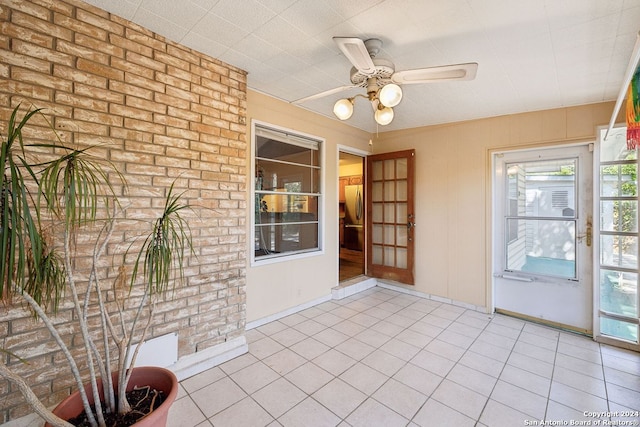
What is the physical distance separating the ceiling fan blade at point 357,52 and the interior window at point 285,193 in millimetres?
1610

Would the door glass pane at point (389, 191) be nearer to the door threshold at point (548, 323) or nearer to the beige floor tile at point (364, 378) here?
the door threshold at point (548, 323)

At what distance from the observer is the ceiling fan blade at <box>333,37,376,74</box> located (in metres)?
1.55

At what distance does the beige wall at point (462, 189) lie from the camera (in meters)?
3.35

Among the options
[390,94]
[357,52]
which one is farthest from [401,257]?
[357,52]

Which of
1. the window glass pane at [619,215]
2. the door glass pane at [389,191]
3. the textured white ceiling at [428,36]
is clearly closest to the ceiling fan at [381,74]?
the textured white ceiling at [428,36]

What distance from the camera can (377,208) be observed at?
471cm

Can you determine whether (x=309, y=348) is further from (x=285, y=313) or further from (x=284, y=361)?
(x=285, y=313)

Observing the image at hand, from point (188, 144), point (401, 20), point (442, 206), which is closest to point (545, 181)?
point (442, 206)

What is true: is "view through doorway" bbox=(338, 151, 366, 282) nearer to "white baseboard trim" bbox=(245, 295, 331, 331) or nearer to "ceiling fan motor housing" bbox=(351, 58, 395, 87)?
"white baseboard trim" bbox=(245, 295, 331, 331)

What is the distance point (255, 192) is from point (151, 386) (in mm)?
1966

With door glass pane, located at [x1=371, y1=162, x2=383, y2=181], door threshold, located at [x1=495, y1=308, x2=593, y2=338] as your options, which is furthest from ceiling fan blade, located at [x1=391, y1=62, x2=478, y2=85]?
door threshold, located at [x1=495, y1=308, x2=593, y2=338]

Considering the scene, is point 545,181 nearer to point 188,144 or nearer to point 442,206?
point 442,206

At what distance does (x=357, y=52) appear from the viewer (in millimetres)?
A: 1673

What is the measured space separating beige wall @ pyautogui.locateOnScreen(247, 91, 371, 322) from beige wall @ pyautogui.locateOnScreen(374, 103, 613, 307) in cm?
118
